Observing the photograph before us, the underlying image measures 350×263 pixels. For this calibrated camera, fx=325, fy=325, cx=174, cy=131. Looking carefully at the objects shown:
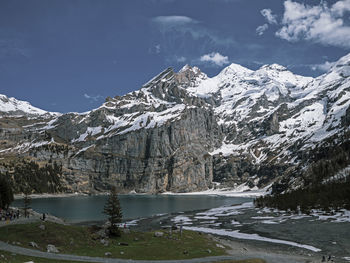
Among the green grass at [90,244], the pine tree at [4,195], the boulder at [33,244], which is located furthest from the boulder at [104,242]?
the pine tree at [4,195]

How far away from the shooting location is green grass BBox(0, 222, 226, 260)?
5319cm

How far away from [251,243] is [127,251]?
39124 mm

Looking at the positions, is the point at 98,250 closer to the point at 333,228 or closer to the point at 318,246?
the point at 318,246

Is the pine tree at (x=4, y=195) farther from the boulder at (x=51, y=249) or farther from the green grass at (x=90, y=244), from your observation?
the boulder at (x=51, y=249)

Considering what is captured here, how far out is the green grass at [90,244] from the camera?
174 ft

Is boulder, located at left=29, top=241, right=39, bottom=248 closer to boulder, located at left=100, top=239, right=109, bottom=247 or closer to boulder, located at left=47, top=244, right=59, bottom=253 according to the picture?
boulder, located at left=47, top=244, right=59, bottom=253

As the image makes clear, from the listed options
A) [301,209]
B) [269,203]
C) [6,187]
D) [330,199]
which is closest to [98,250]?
[6,187]

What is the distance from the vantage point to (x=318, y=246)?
244 feet

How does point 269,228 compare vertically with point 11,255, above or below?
below

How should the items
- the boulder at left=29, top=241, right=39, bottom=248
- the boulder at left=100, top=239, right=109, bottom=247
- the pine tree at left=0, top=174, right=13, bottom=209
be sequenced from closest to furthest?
the boulder at left=29, top=241, right=39, bottom=248 < the boulder at left=100, top=239, right=109, bottom=247 < the pine tree at left=0, top=174, right=13, bottom=209

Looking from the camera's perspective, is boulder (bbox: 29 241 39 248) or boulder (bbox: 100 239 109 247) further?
boulder (bbox: 100 239 109 247)

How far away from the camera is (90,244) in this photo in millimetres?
59031

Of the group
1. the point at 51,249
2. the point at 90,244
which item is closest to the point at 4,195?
the point at 90,244

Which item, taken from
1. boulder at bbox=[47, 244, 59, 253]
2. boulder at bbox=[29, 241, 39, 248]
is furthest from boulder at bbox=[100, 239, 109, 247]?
boulder at bbox=[29, 241, 39, 248]
